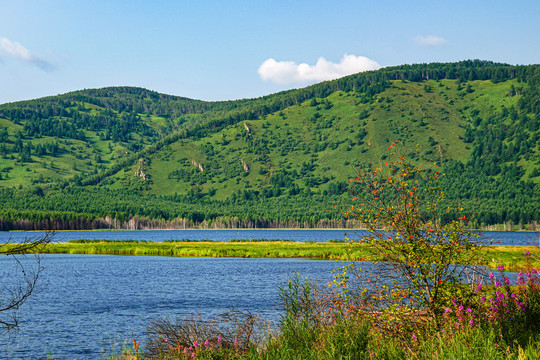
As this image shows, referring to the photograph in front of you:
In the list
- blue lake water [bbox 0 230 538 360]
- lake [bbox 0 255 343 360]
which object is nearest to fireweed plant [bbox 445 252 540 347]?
blue lake water [bbox 0 230 538 360]

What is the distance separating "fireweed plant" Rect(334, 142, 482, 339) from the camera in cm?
1738

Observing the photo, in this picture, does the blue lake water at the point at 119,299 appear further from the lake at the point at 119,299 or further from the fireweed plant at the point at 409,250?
the fireweed plant at the point at 409,250

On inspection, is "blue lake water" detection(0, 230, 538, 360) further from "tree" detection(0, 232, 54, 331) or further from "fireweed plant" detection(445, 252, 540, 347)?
"fireweed plant" detection(445, 252, 540, 347)

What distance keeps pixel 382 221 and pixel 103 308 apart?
1301 inches

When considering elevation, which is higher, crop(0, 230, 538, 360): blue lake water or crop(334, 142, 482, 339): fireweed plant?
crop(334, 142, 482, 339): fireweed plant

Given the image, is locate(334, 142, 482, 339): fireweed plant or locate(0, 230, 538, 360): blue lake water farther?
locate(0, 230, 538, 360): blue lake water

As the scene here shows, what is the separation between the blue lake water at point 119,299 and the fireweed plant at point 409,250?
4.41 meters

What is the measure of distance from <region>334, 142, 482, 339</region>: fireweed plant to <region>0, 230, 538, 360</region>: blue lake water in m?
4.41

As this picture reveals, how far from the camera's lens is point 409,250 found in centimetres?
1786

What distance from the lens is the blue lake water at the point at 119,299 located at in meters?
32.2

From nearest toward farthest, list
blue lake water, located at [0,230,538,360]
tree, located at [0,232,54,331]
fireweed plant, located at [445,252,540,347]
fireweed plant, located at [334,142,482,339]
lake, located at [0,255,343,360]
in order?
tree, located at [0,232,54,331], fireweed plant, located at [445,252,540,347], fireweed plant, located at [334,142,482,339], blue lake water, located at [0,230,538,360], lake, located at [0,255,343,360]

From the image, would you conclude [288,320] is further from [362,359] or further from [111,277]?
[111,277]

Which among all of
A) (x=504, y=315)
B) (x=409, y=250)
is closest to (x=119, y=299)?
(x=409, y=250)

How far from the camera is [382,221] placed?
18938mm
